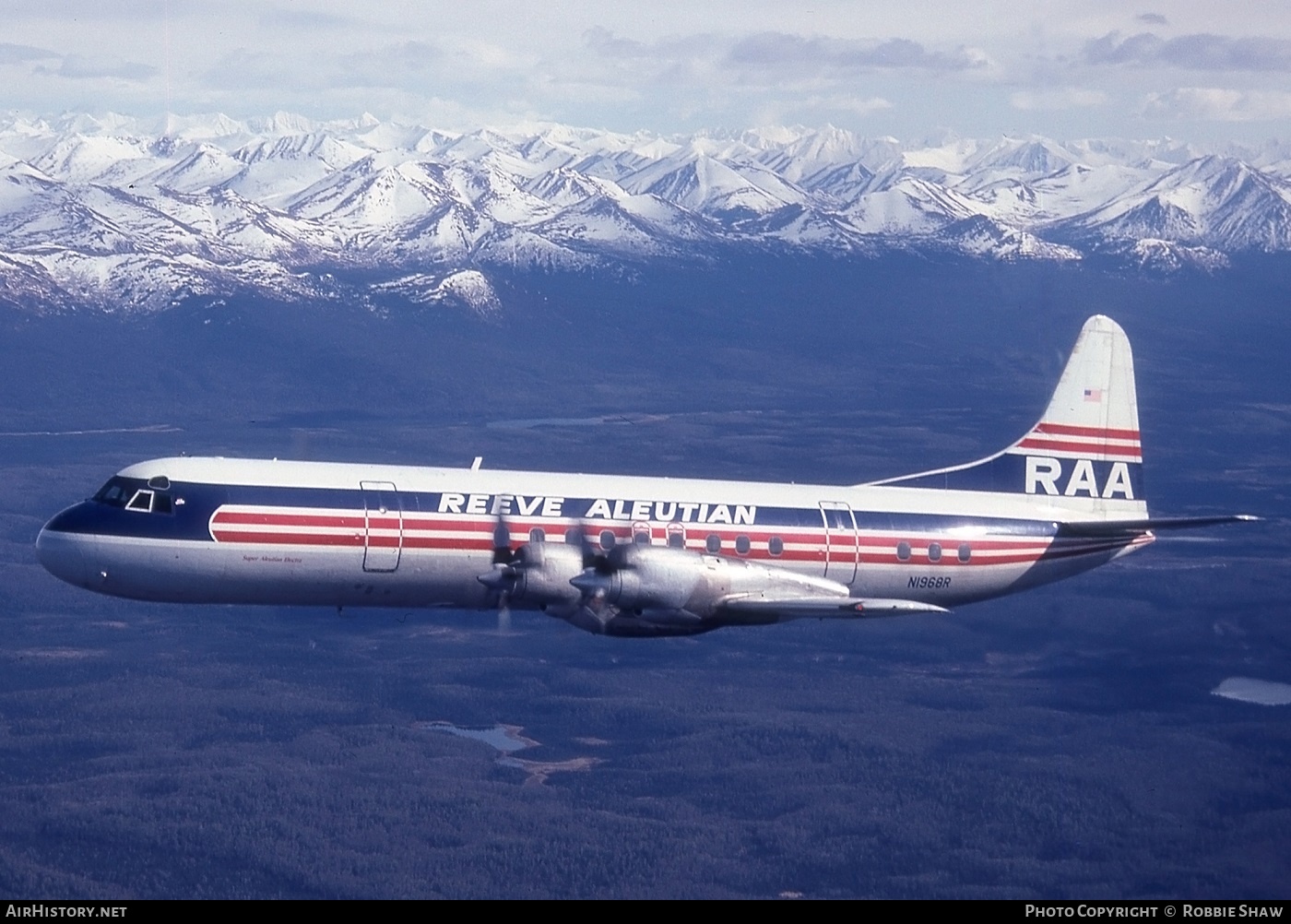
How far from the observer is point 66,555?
4972 cm

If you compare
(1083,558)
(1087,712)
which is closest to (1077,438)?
(1083,558)

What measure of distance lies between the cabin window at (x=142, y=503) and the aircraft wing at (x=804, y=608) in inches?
719

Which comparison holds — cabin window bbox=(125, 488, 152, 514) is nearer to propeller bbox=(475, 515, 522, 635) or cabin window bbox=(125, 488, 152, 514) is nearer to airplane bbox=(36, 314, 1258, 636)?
airplane bbox=(36, 314, 1258, 636)

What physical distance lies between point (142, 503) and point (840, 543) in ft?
75.5

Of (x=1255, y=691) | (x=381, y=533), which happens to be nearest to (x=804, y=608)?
(x=381, y=533)

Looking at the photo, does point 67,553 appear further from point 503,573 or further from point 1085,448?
point 1085,448

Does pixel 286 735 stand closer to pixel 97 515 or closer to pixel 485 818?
pixel 485 818

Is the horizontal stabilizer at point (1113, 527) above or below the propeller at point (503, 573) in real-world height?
above

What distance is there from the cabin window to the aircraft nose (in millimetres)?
1579

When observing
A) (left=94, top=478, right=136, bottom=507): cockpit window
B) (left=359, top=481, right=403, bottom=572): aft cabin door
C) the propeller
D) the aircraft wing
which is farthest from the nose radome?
the aircraft wing

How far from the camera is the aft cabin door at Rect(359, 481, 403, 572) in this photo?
50.6m

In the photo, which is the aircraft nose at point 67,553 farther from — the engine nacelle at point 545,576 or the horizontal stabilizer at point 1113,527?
the horizontal stabilizer at point 1113,527

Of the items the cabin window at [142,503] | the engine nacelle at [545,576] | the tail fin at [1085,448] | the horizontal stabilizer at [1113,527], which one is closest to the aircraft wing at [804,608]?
the engine nacelle at [545,576]

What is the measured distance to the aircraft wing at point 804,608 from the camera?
50188 millimetres
